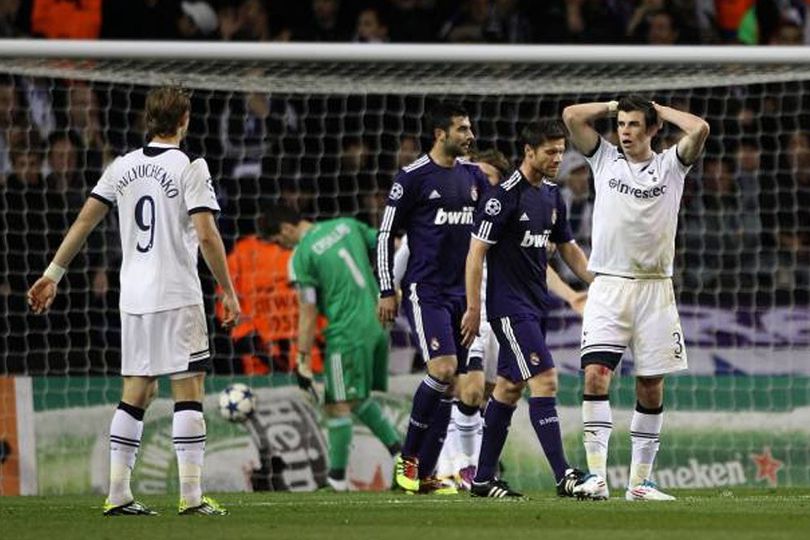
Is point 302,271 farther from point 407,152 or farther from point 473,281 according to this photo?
point 473,281

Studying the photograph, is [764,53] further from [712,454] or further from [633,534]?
[633,534]

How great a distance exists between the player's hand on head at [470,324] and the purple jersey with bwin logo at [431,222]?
23.9 inches

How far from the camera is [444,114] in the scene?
37.4 ft

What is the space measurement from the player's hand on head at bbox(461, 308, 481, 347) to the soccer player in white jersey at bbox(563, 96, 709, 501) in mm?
773

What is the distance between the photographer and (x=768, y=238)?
15.0m

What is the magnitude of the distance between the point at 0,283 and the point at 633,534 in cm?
800

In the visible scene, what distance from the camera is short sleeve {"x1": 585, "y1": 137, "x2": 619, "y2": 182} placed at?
1031 centimetres

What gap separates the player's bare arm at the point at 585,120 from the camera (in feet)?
33.6

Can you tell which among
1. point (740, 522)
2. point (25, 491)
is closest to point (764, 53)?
point (740, 522)

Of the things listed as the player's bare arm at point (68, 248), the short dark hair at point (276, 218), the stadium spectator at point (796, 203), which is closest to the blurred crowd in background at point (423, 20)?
the stadium spectator at point (796, 203)

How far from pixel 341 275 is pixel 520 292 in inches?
127

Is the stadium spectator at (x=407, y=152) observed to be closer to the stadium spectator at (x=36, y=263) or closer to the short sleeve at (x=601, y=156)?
the stadium spectator at (x=36, y=263)

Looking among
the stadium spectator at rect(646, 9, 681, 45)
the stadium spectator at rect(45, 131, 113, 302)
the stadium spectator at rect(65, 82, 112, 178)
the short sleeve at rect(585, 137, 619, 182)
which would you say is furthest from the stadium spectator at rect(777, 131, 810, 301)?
the stadium spectator at rect(65, 82, 112, 178)

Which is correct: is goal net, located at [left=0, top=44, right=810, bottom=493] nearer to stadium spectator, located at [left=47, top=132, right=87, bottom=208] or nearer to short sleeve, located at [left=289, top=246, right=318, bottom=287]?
stadium spectator, located at [left=47, top=132, right=87, bottom=208]
